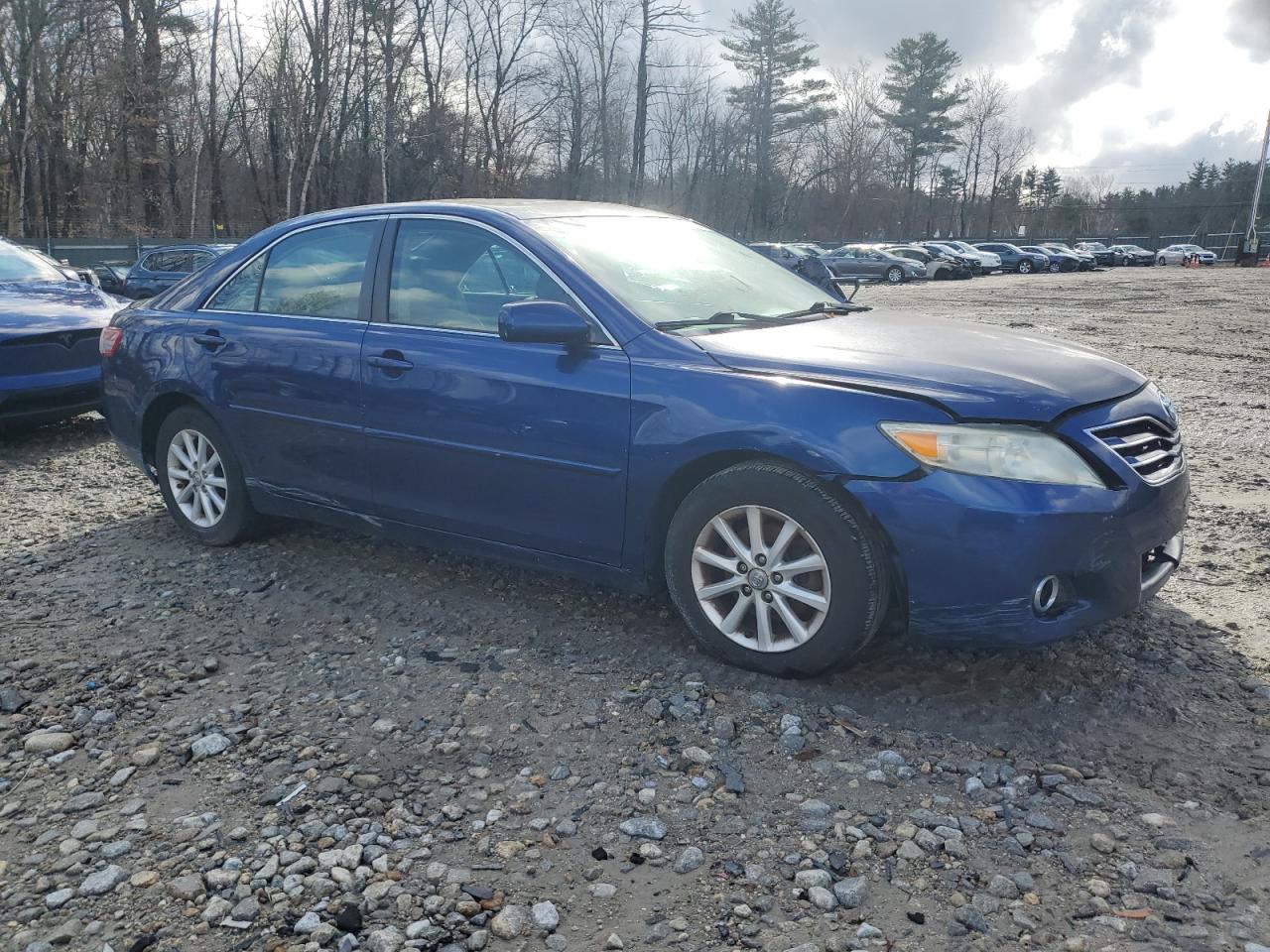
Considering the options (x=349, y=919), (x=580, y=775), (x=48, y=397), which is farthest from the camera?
(x=48, y=397)

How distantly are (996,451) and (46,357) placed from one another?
6.80 meters

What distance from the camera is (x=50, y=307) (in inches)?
307

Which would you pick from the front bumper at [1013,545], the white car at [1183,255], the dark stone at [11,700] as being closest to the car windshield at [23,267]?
the dark stone at [11,700]

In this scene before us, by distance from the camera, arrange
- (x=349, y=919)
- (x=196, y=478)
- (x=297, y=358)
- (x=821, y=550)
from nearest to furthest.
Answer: (x=349, y=919) < (x=821, y=550) < (x=297, y=358) < (x=196, y=478)

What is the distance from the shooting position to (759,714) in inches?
129

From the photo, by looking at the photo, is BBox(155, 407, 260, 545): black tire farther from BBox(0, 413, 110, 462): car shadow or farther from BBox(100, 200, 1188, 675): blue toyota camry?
BBox(0, 413, 110, 462): car shadow

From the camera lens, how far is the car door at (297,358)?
4383 mm

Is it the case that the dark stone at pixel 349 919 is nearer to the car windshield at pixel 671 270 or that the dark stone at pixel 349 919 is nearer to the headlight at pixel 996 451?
the headlight at pixel 996 451

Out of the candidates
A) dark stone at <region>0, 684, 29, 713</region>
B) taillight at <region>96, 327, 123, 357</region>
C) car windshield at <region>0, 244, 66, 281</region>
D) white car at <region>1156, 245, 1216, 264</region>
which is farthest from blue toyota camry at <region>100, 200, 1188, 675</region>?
white car at <region>1156, 245, 1216, 264</region>

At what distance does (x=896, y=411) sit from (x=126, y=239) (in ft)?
132

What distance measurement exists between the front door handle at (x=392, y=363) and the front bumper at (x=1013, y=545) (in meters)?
1.89

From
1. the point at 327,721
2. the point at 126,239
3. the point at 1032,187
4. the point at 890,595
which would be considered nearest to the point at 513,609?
the point at 327,721

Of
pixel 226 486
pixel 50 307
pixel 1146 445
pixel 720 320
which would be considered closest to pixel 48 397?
pixel 50 307

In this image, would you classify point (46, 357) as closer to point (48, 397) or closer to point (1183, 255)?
point (48, 397)
